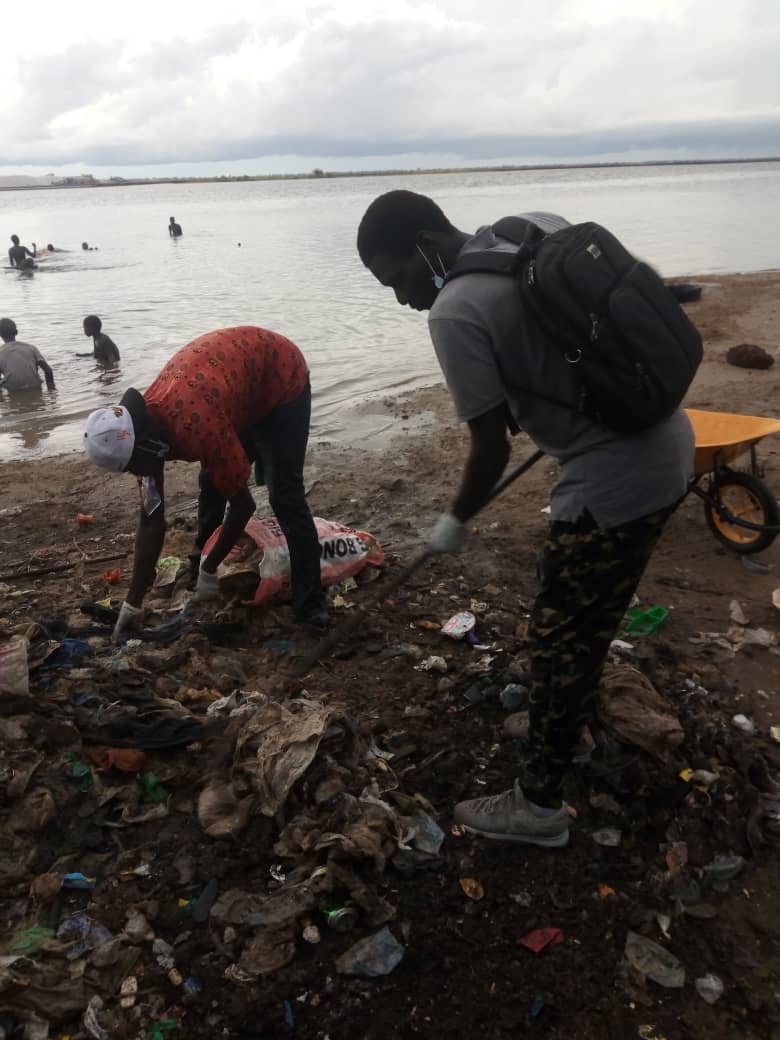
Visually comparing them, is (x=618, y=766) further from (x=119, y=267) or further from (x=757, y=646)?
(x=119, y=267)

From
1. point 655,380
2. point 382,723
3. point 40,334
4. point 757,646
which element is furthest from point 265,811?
point 40,334

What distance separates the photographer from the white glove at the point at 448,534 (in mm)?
2496

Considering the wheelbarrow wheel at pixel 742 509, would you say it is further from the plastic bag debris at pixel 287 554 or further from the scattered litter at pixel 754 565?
the plastic bag debris at pixel 287 554

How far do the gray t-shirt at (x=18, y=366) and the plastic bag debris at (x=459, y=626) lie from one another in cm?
849

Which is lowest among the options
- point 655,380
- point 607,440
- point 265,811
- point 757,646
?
point 757,646

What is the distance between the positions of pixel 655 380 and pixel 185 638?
282 cm

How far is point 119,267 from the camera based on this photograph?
948 inches

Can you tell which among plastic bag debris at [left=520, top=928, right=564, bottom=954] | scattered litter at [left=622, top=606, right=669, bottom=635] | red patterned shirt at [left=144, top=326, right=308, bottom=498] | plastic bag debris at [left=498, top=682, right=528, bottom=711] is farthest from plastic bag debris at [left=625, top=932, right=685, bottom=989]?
red patterned shirt at [left=144, top=326, right=308, bottom=498]

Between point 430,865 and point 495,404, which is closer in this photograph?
point 495,404

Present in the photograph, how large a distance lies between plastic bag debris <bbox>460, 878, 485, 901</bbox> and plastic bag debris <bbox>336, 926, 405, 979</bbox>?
30 centimetres

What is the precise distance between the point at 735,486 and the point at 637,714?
95.3 inches

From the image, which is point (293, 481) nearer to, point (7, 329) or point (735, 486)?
point (735, 486)

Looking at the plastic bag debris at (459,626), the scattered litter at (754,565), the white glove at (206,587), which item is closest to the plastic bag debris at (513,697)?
the plastic bag debris at (459,626)

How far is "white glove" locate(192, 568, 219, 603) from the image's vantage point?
4.13 metres
